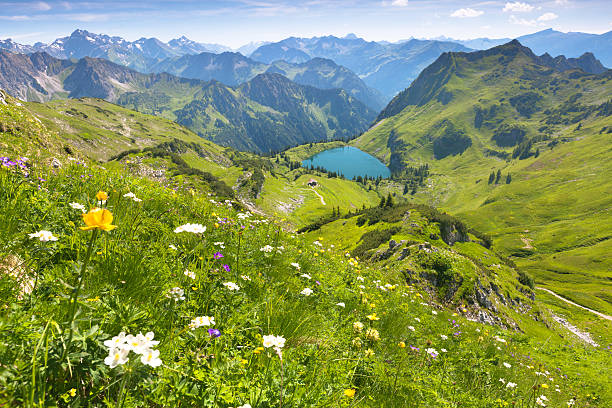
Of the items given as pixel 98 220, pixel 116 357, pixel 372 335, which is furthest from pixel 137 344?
pixel 372 335

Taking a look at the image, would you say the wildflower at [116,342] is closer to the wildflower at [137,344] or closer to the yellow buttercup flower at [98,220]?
the wildflower at [137,344]

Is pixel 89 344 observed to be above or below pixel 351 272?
above

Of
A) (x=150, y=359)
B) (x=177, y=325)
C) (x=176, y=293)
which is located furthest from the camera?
(x=177, y=325)

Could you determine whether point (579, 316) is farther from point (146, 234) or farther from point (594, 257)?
point (146, 234)

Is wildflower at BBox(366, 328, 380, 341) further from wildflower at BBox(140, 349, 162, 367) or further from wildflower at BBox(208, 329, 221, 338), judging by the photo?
wildflower at BBox(140, 349, 162, 367)

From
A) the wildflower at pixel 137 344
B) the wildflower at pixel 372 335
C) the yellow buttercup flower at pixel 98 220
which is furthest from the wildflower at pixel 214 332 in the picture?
the wildflower at pixel 372 335

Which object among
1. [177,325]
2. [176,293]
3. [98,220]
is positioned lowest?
[177,325]

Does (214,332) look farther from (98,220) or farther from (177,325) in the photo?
(98,220)

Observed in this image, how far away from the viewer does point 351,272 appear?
37.0ft

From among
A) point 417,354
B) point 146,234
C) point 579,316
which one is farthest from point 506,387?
point 579,316

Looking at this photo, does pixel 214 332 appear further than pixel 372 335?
No

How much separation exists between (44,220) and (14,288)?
234 cm

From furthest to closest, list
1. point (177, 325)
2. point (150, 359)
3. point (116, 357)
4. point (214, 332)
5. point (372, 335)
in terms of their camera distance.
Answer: point (372, 335)
point (177, 325)
point (214, 332)
point (150, 359)
point (116, 357)

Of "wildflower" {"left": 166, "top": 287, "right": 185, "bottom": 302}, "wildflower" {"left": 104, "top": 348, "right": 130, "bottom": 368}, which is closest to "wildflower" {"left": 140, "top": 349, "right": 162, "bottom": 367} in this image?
"wildflower" {"left": 104, "top": 348, "right": 130, "bottom": 368}
